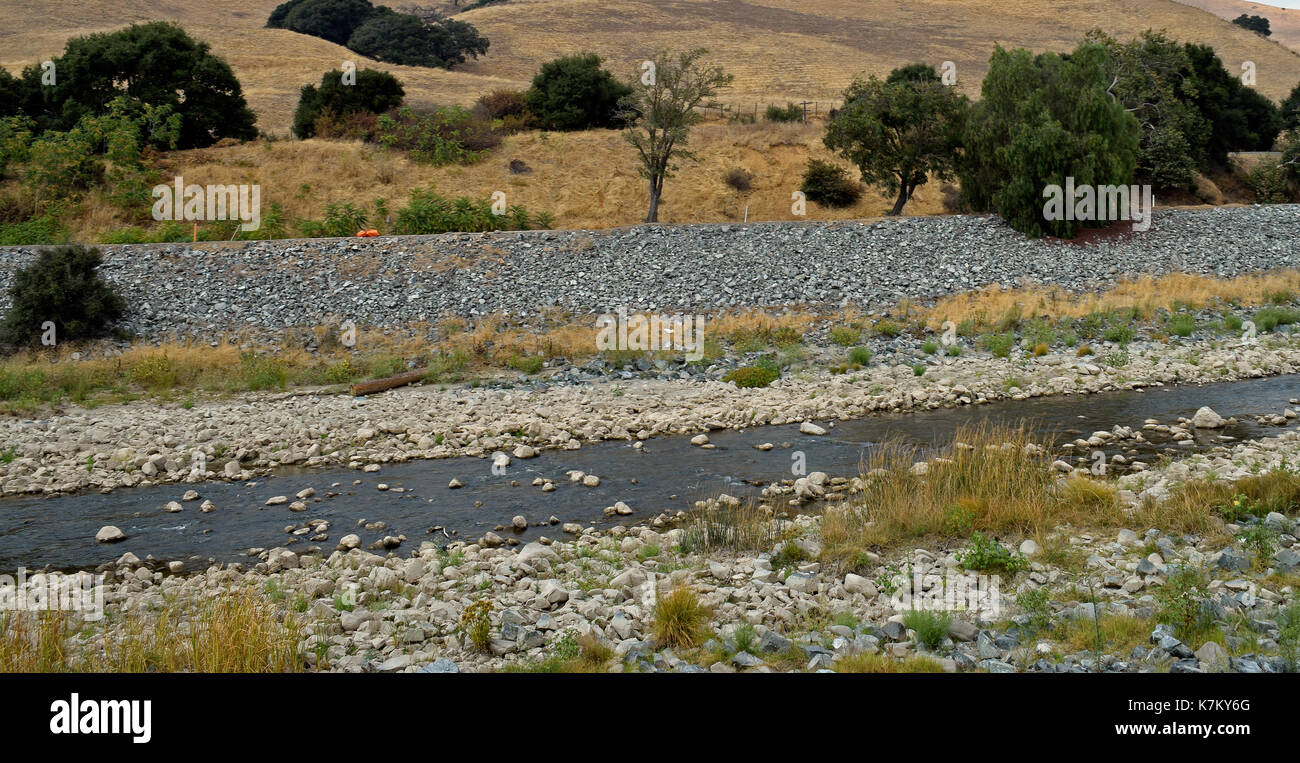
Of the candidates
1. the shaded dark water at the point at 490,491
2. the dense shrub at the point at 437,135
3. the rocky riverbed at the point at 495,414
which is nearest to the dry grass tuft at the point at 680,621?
the shaded dark water at the point at 490,491

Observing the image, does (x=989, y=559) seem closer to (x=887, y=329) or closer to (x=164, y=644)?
(x=164, y=644)

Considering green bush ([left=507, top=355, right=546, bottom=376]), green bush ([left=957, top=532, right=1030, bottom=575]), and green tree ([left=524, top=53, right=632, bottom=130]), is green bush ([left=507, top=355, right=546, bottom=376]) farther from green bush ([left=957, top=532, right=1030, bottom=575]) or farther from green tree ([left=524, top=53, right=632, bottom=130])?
green tree ([left=524, top=53, right=632, bottom=130])

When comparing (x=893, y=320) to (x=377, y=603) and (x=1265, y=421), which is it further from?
(x=377, y=603)

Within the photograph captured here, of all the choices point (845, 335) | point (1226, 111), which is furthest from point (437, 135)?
point (1226, 111)

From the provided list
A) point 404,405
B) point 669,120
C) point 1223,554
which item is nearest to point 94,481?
point 404,405

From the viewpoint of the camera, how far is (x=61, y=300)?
22828 mm

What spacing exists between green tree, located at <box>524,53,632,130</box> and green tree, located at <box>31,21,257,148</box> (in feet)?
46.4

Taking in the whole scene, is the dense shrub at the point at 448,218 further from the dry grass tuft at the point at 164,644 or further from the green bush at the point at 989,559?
the green bush at the point at 989,559

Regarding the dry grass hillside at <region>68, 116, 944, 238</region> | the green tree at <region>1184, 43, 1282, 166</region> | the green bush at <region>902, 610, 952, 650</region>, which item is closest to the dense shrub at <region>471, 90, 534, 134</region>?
the dry grass hillside at <region>68, 116, 944, 238</region>

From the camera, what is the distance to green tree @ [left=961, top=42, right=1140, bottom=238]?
101 ft

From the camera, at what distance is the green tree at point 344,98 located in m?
45.5

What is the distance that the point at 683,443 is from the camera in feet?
54.2
